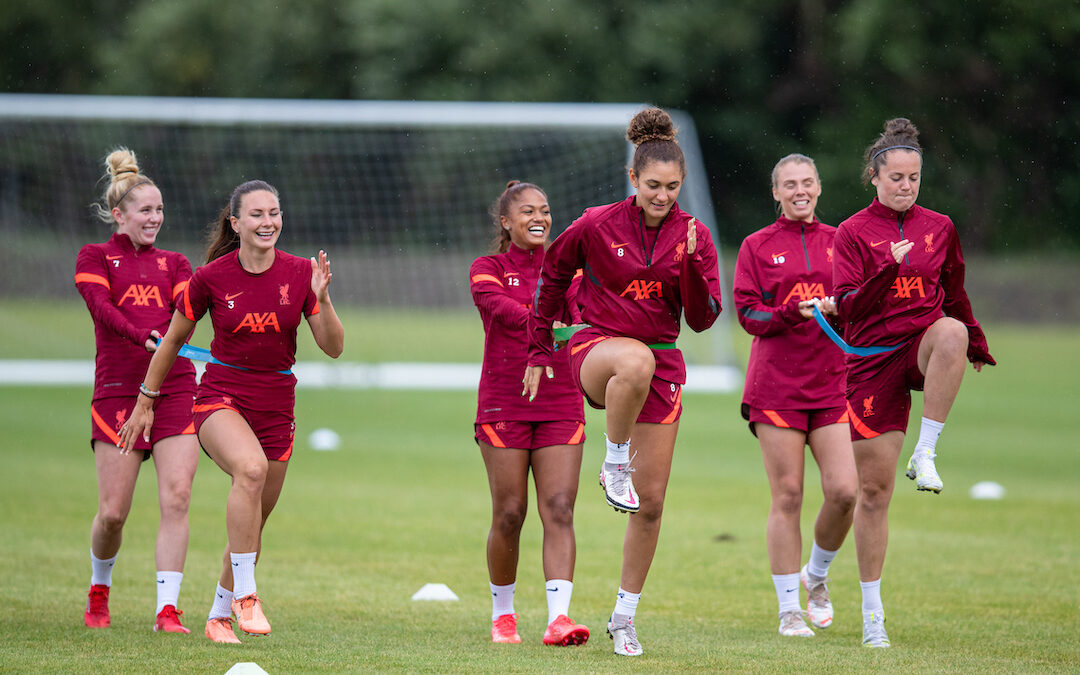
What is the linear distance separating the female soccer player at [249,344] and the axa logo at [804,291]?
2525 millimetres

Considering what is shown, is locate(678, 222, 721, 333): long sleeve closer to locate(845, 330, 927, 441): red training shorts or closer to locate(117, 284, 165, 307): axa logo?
locate(845, 330, 927, 441): red training shorts

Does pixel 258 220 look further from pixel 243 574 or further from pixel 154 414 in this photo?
pixel 243 574

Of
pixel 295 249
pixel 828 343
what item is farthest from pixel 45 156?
pixel 828 343

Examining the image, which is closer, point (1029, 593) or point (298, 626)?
point (298, 626)

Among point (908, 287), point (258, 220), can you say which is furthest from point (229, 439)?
point (908, 287)

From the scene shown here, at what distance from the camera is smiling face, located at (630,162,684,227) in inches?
246

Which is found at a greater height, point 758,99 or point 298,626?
point 758,99

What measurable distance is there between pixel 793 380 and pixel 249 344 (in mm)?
2958

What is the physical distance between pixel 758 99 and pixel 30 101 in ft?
84.9

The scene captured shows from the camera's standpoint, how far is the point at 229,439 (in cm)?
652

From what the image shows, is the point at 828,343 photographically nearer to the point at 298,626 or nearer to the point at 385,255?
the point at 298,626

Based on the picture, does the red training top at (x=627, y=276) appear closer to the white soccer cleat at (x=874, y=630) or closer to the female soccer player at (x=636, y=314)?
the female soccer player at (x=636, y=314)

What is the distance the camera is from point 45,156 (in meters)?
26.7

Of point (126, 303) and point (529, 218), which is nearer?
point (529, 218)
